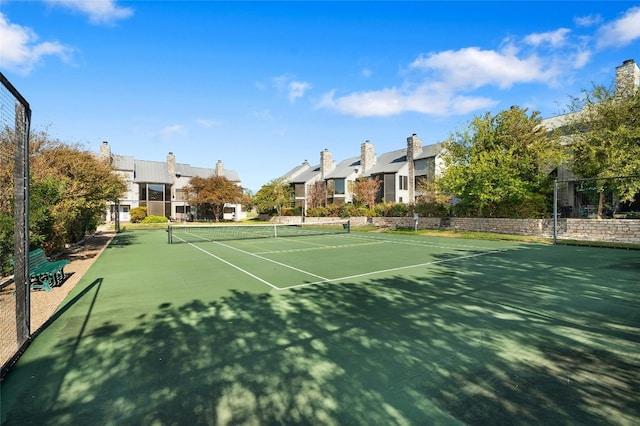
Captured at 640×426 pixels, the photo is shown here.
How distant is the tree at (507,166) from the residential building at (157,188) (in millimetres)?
43870

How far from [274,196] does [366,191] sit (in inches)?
727

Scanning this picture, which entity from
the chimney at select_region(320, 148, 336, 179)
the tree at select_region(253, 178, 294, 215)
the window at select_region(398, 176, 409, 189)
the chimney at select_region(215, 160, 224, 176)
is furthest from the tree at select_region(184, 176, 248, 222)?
the window at select_region(398, 176, 409, 189)

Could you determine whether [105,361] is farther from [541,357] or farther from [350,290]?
[541,357]

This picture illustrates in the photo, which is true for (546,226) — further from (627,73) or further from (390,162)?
(390,162)

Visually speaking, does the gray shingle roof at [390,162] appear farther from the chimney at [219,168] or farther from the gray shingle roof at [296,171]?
the chimney at [219,168]

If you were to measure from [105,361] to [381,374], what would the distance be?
12.6 ft

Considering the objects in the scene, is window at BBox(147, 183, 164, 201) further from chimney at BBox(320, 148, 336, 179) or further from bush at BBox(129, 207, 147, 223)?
chimney at BBox(320, 148, 336, 179)

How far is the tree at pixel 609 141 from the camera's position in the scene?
57.8 feet

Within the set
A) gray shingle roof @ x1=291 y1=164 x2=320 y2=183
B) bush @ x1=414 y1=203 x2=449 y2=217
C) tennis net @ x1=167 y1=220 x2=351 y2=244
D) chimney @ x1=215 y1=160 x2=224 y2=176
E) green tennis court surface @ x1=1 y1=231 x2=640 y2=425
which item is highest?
chimney @ x1=215 y1=160 x2=224 y2=176

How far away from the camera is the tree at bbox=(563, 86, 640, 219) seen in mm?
17609

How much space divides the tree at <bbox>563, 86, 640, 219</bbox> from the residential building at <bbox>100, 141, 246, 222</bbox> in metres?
50.6

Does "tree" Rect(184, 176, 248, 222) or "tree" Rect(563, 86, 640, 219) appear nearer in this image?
"tree" Rect(563, 86, 640, 219)

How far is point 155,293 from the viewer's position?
7.96 meters

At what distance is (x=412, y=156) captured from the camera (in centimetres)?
4459
